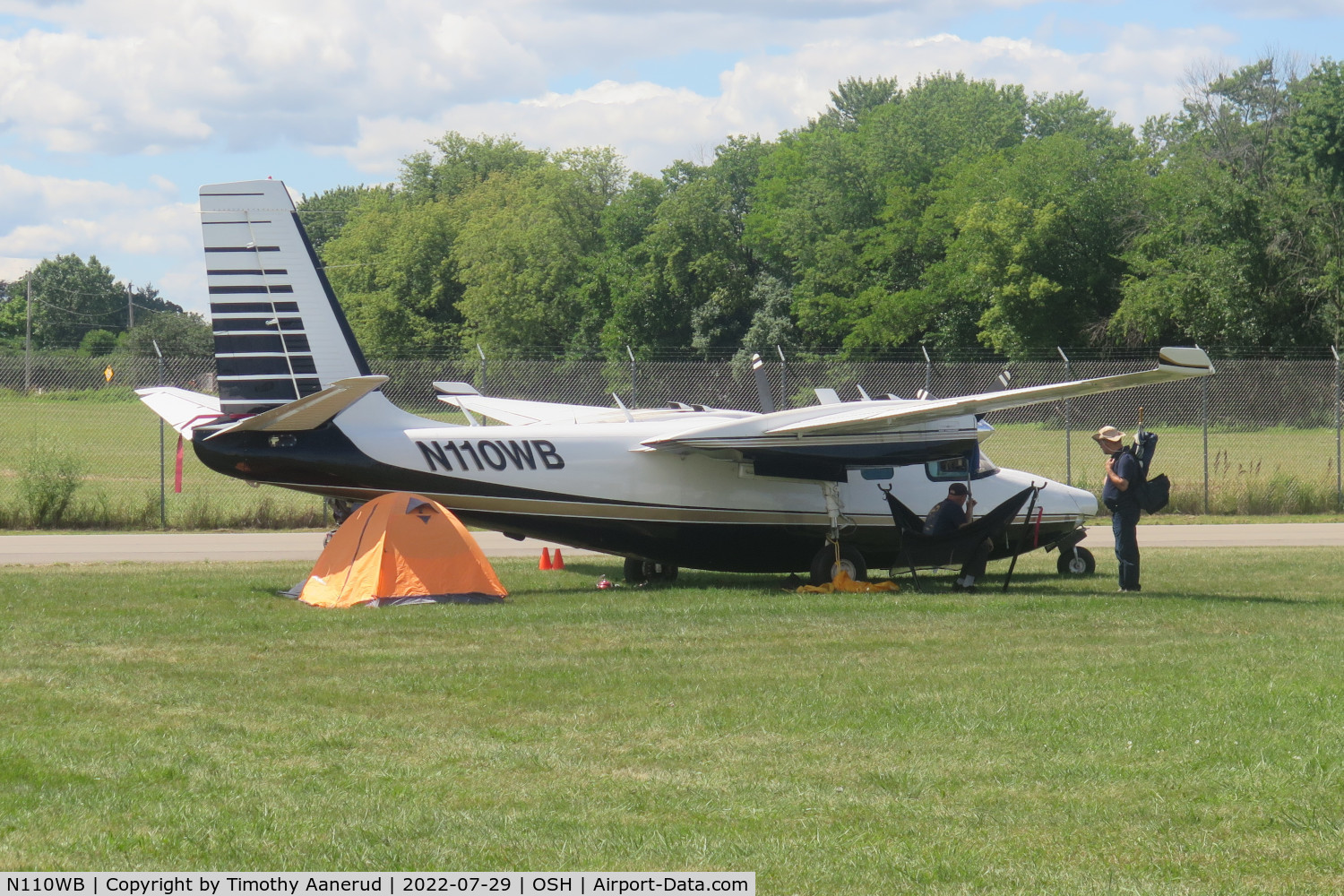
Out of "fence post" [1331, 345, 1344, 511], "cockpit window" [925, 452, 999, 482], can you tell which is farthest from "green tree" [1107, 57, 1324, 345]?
"cockpit window" [925, 452, 999, 482]

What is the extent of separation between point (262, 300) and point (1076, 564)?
10593mm

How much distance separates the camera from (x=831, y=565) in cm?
1530

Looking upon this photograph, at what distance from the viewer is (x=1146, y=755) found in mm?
7031

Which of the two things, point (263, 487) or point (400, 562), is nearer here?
point (400, 562)

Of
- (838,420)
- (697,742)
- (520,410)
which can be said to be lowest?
(697,742)

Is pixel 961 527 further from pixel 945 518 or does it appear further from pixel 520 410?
pixel 520 410

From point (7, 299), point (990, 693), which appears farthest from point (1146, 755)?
point (7, 299)

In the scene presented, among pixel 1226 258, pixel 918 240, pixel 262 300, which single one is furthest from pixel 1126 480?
pixel 918 240

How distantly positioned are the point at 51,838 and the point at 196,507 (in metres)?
18.4

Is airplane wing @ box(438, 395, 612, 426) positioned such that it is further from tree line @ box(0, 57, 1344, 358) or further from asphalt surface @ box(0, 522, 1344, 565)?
tree line @ box(0, 57, 1344, 358)

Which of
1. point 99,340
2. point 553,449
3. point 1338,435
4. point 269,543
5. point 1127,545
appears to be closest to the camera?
point 1127,545

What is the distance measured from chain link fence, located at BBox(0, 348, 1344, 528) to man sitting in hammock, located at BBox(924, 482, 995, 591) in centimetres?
321

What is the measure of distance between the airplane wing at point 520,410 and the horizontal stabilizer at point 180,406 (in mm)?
3475

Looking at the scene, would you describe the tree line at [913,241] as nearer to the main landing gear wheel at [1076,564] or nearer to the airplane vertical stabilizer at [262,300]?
the main landing gear wheel at [1076,564]
